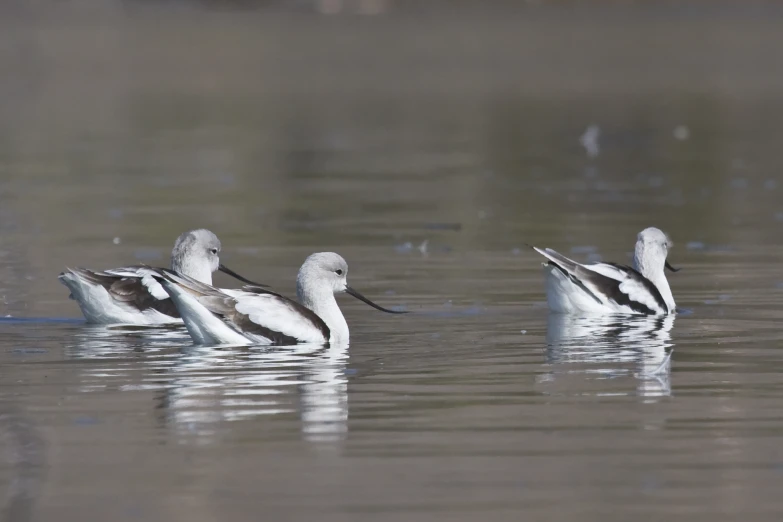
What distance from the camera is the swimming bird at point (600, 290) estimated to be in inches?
554

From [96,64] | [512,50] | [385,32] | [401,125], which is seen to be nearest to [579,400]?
[401,125]

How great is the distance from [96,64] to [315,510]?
192 ft

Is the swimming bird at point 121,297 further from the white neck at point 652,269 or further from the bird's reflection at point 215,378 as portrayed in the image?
the white neck at point 652,269

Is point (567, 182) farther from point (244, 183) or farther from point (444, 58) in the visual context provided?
point (444, 58)

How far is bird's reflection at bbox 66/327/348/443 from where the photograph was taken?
32.0 ft

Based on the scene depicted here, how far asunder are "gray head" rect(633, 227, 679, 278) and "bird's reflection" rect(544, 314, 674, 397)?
89 centimetres

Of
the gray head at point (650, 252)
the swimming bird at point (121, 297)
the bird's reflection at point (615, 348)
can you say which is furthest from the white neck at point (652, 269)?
the swimming bird at point (121, 297)

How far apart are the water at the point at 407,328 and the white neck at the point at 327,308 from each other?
0.26 m

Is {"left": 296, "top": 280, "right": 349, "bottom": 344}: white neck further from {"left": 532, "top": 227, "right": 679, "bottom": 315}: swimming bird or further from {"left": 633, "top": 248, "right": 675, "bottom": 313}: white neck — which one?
{"left": 633, "top": 248, "right": 675, "bottom": 313}: white neck

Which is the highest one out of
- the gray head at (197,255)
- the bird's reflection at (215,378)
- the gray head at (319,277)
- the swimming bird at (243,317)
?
the gray head at (197,255)

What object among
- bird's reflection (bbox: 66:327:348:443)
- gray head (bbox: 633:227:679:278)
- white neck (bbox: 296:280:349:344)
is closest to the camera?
bird's reflection (bbox: 66:327:348:443)

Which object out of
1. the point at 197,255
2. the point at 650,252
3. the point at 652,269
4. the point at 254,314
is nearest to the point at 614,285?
the point at 652,269

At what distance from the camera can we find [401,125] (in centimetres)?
3884

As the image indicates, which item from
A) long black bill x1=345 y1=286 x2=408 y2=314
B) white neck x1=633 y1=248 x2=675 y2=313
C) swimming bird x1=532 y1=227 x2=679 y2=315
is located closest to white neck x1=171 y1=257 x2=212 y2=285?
long black bill x1=345 y1=286 x2=408 y2=314
